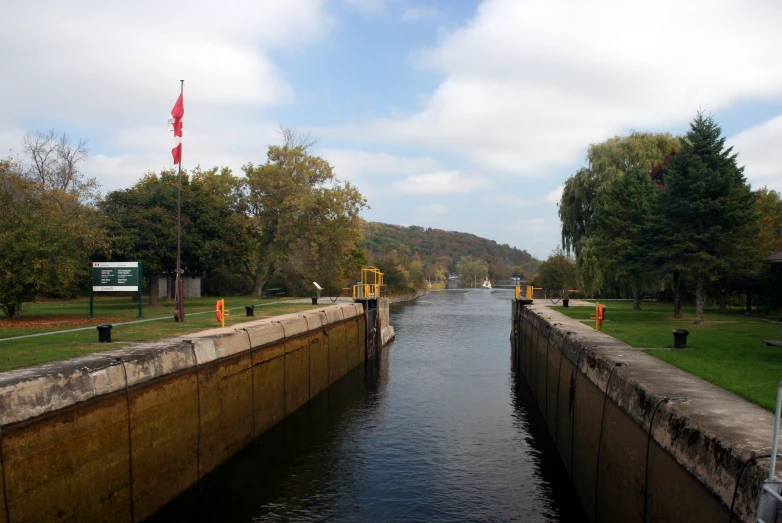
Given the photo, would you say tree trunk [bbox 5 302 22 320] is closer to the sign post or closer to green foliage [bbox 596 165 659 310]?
the sign post

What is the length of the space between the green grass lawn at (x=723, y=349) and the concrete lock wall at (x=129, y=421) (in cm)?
1004

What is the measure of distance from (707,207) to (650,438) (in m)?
15.0

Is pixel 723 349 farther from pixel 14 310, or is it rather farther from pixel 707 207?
pixel 14 310

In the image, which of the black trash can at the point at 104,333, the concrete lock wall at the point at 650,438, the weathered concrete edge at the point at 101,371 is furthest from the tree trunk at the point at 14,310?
the concrete lock wall at the point at 650,438

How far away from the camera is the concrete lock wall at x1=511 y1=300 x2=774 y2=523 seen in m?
5.82

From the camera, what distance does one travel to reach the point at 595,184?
Answer: 39.2 meters

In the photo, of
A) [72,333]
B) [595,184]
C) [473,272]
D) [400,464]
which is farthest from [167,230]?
[473,272]

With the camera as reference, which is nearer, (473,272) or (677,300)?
(677,300)

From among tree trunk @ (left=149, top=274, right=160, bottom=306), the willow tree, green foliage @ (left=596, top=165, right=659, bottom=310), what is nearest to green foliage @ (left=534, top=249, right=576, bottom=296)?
the willow tree

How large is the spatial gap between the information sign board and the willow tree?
27735 millimetres

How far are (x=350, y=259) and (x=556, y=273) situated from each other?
64.0ft

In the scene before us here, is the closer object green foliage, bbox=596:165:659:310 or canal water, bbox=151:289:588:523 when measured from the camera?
canal water, bbox=151:289:588:523

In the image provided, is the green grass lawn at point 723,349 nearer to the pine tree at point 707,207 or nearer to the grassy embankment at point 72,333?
the pine tree at point 707,207

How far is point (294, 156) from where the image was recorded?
148 feet
